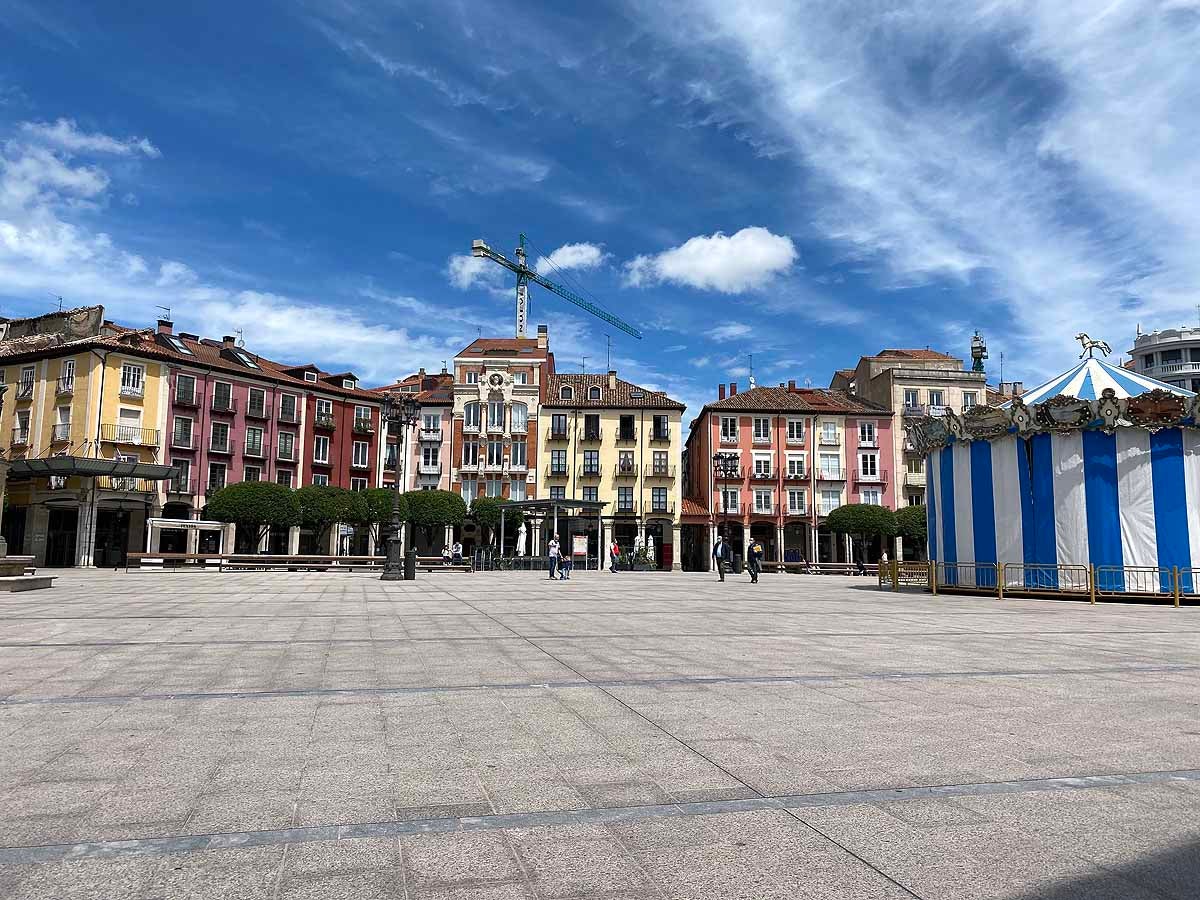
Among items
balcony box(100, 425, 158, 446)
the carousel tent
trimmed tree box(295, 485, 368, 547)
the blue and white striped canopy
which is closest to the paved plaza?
the carousel tent

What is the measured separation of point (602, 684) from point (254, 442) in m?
47.9

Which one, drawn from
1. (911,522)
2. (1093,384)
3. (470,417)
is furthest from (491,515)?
(1093,384)

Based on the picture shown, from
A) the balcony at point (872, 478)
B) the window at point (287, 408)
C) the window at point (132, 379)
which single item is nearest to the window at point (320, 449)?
the window at point (287, 408)

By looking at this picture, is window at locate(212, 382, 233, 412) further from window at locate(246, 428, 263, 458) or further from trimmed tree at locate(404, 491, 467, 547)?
Result: trimmed tree at locate(404, 491, 467, 547)

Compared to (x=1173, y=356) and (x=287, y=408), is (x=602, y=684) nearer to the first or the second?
(x=287, y=408)

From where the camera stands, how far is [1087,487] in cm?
2089

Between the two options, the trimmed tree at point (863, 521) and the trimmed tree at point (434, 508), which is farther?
the trimmed tree at point (863, 521)

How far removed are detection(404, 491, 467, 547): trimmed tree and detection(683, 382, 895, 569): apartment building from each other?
54.1ft

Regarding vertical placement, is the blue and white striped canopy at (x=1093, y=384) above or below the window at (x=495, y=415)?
below

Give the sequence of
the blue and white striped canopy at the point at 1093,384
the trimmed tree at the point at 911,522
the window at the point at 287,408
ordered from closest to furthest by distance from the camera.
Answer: the blue and white striped canopy at the point at 1093,384, the window at the point at 287,408, the trimmed tree at the point at 911,522

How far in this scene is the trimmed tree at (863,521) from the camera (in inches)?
2090

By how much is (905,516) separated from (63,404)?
164 ft

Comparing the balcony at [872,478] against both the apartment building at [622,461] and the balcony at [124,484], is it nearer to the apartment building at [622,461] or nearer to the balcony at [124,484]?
the apartment building at [622,461]

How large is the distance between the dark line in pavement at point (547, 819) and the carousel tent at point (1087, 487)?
18685 millimetres
